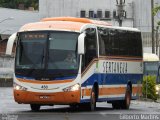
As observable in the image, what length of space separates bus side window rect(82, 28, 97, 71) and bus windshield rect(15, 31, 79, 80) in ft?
2.34

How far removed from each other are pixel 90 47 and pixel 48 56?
2.04m

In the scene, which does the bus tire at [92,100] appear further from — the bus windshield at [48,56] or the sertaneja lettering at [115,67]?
the bus windshield at [48,56]

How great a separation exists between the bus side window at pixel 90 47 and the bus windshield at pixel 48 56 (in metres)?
0.71

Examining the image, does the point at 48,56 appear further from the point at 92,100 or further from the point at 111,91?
the point at 111,91

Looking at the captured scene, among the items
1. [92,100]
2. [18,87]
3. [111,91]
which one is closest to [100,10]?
[111,91]

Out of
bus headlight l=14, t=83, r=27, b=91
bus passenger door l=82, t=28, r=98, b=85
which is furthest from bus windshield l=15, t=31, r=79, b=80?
bus passenger door l=82, t=28, r=98, b=85

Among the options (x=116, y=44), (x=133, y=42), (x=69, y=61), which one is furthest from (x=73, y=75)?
(x=133, y=42)

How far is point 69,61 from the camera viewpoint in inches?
961

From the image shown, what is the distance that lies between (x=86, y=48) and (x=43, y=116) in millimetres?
3984

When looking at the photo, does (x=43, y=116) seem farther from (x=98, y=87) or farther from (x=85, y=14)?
(x=85, y=14)

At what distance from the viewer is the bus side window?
2514cm

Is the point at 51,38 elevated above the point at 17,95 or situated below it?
above

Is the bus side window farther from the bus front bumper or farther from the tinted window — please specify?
the bus front bumper

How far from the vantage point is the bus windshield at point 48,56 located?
24.3 metres
